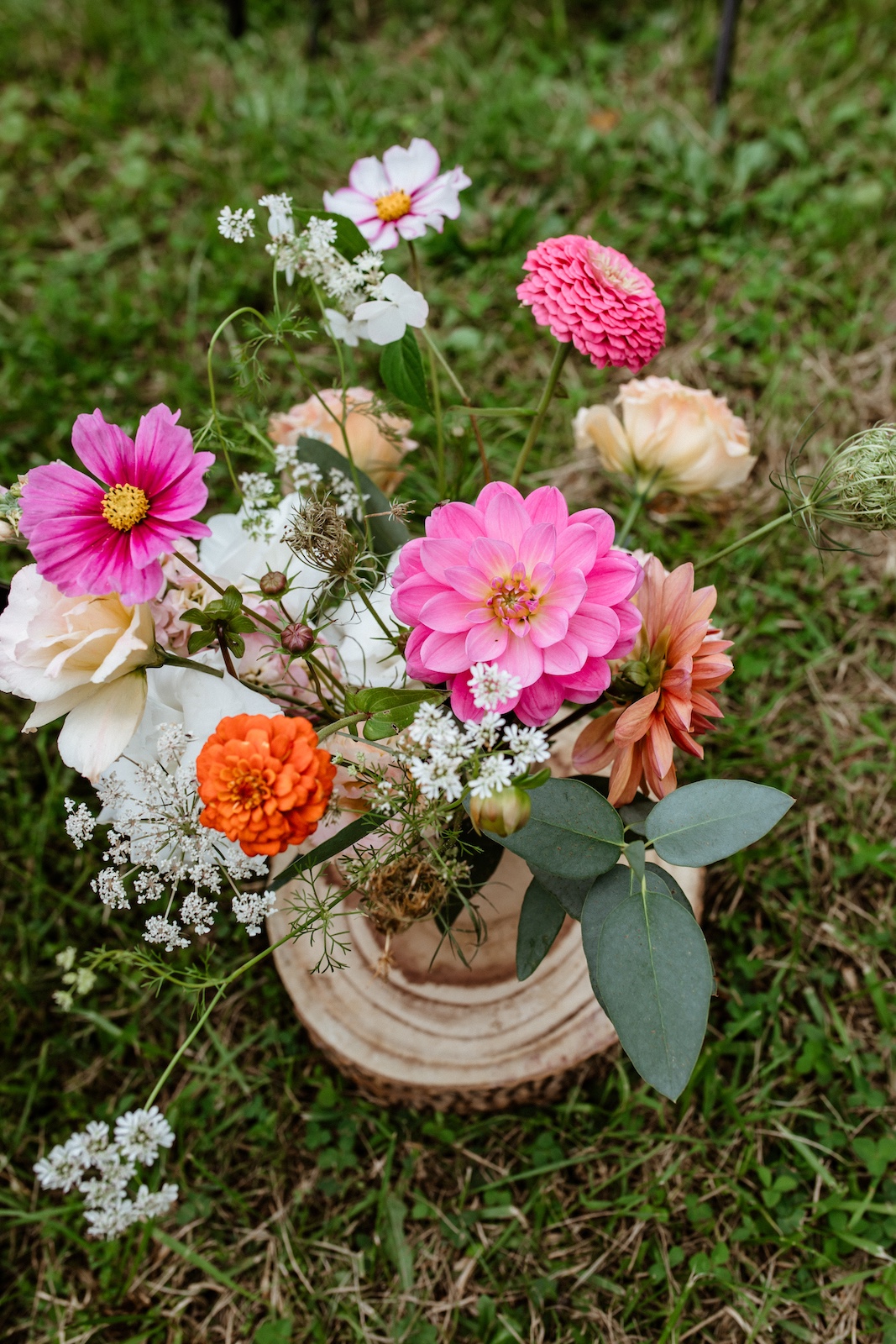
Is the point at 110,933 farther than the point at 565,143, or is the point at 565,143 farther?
the point at 565,143

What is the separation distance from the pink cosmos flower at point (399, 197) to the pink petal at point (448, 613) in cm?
32

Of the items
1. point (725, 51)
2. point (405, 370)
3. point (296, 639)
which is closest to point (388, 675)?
point (296, 639)

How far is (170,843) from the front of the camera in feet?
2.40

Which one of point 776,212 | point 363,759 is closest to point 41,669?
point 363,759

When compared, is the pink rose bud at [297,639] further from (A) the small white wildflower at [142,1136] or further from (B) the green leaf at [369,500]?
(A) the small white wildflower at [142,1136]

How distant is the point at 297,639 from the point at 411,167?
0.46m

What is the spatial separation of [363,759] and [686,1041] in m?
0.29

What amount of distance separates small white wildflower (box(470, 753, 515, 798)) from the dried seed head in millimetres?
188

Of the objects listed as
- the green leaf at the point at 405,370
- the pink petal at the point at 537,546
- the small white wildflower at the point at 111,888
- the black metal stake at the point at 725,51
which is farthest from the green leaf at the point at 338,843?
the black metal stake at the point at 725,51

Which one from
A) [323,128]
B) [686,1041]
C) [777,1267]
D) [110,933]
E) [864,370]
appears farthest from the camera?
[323,128]

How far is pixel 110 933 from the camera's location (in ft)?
4.31

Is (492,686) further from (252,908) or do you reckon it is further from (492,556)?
(252,908)

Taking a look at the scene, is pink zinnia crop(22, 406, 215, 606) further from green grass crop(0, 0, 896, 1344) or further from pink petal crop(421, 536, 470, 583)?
green grass crop(0, 0, 896, 1344)

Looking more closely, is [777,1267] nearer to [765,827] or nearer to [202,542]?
[765,827]
